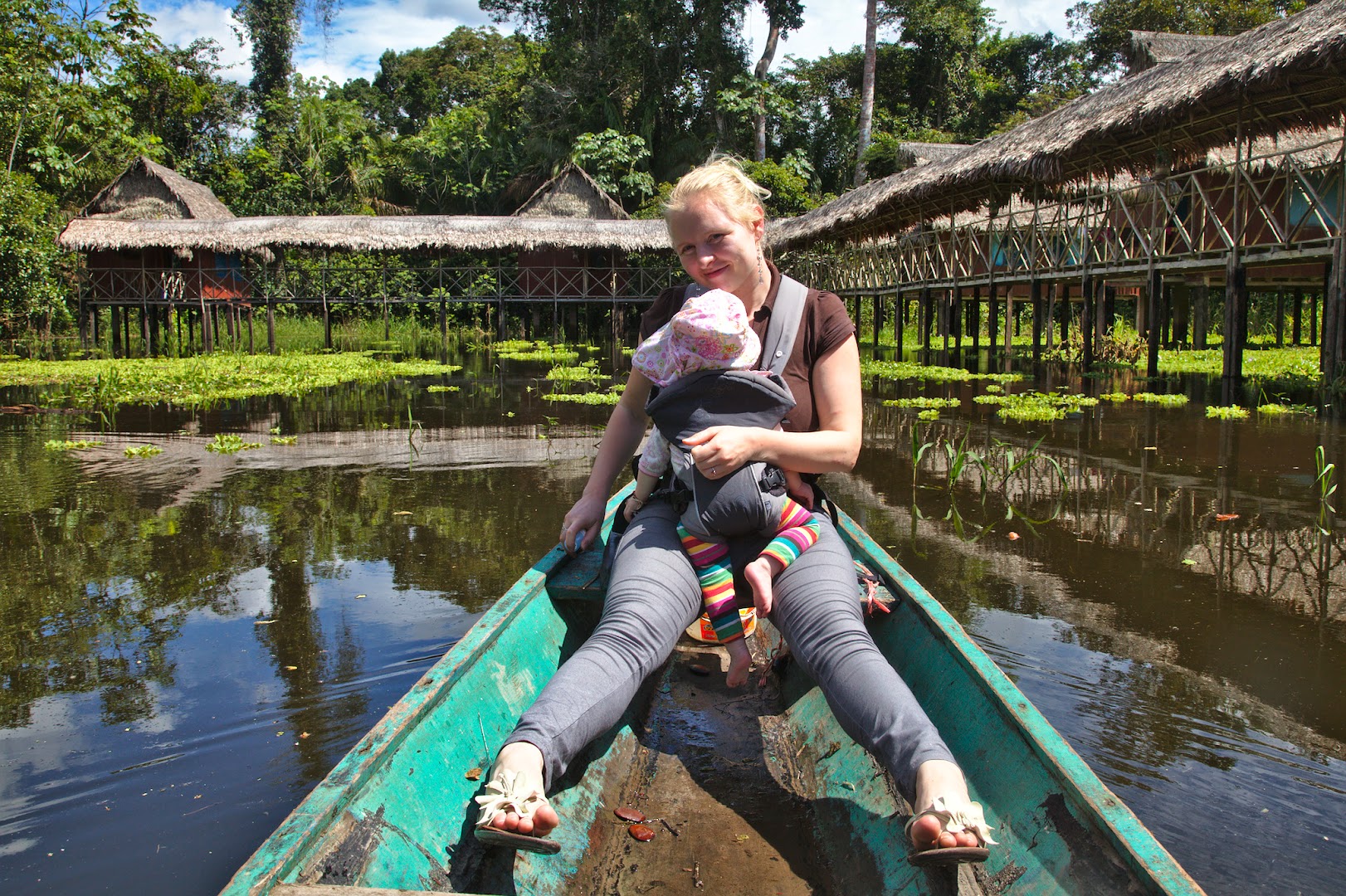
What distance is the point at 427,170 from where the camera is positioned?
29578 millimetres

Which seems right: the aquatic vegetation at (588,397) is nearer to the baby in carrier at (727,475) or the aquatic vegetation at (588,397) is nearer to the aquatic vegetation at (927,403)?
the aquatic vegetation at (927,403)

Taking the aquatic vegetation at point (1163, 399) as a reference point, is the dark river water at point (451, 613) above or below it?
below

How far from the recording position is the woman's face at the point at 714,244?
7.00 ft

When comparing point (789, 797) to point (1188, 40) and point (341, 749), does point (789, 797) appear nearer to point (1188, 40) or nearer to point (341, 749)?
point (341, 749)

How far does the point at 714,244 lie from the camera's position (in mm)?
2162

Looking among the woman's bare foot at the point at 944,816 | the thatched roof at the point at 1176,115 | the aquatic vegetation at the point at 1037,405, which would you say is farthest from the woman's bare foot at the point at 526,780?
the thatched roof at the point at 1176,115

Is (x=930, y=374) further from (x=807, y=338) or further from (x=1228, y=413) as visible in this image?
(x=807, y=338)

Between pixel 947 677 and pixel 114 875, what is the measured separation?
73.1 inches

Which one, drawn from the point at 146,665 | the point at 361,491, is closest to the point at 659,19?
the point at 361,491

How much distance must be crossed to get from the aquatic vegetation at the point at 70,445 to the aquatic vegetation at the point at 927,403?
7.41 m

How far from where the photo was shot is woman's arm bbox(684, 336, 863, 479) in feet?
6.56

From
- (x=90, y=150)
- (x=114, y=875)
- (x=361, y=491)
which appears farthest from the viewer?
(x=90, y=150)

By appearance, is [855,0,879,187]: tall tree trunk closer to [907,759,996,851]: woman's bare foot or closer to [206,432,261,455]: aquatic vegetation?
[206,432,261,455]: aquatic vegetation

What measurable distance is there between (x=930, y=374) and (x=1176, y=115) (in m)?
4.25
